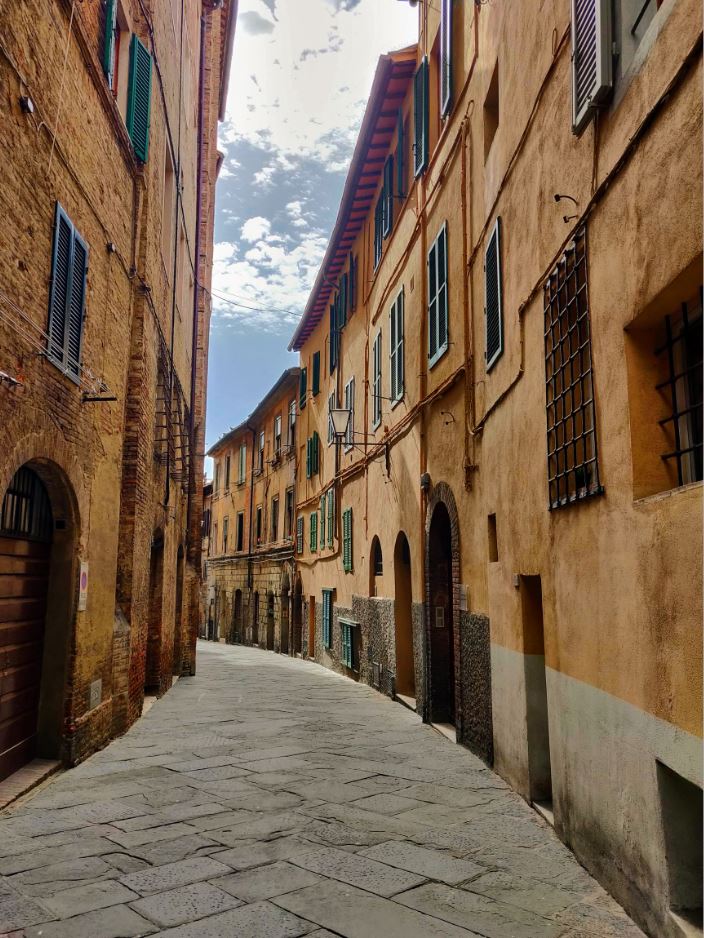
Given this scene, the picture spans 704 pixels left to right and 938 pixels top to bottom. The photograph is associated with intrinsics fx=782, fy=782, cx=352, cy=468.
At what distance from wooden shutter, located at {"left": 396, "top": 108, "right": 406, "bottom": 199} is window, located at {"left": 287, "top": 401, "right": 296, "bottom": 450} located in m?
12.5

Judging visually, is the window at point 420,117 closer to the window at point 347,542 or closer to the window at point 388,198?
the window at point 388,198

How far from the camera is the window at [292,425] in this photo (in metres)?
24.7

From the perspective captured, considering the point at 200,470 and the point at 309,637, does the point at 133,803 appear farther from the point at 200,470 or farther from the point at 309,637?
the point at 309,637

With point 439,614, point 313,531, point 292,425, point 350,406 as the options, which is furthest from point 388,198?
point 292,425

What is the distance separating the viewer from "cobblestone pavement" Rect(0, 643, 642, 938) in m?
3.74

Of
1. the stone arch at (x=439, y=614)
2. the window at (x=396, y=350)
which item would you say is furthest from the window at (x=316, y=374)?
the stone arch at (x=439, y=614)

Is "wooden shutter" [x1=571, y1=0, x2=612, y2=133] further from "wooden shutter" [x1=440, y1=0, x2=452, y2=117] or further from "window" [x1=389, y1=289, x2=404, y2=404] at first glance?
"window" [x1=389, y1=289, x2=404, y2=404]

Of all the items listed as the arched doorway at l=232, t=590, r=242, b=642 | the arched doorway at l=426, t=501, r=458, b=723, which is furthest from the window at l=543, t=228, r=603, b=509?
the arched doorway at l=232, t=590, r=242, b=642

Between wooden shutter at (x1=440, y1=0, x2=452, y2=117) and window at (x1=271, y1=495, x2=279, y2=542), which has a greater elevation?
wooden shutter at (x1=440, y1=0, x2=452, y2=117)

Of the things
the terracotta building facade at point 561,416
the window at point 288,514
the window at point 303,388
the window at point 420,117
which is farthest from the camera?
the window at point 288,514

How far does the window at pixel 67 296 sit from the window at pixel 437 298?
4.37 metres

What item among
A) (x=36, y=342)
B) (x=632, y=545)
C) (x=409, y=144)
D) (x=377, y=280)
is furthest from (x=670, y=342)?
(x=377, y=280)

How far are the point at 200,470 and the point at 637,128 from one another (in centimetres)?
1483

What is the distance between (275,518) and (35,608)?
2024 cm
